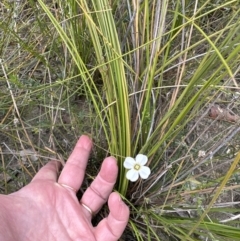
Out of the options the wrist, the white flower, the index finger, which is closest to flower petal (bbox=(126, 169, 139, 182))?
the white flower

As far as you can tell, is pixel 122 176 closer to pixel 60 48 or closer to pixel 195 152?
pixel 195 152

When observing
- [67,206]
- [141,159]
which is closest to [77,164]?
[67,206]

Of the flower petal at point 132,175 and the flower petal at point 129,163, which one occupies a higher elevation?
the flower petal at point 129,163

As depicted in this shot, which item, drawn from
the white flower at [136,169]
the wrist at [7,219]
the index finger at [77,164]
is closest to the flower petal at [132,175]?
the white flower at [136,169]

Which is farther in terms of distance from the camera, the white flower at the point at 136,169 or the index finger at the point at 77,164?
the index finger at the point at 77,164

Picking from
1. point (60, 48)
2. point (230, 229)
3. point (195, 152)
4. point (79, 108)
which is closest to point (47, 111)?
point (79, 108)

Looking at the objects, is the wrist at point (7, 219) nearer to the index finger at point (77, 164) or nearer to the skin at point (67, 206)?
the skin at point (67, 206)

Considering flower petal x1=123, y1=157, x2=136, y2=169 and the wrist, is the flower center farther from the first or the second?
the wrist

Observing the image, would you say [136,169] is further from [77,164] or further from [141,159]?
[77,164]
